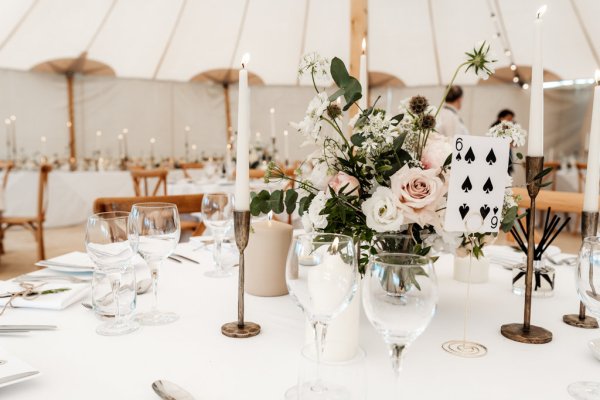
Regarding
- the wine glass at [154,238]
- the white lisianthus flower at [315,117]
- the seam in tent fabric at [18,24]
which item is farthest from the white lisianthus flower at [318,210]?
the seam in tent fabric at [18,24]

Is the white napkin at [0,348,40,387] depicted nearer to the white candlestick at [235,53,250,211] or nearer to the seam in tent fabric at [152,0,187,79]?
the white candlestick at [235,53,250,211]

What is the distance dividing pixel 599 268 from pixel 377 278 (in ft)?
1.25

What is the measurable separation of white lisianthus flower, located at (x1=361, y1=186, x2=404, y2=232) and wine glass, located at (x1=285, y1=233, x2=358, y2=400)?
14 centimetres

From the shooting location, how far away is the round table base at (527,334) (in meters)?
0.87

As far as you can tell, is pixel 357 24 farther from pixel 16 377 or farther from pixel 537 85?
pixel 16 377

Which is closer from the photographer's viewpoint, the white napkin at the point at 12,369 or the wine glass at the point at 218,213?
the white napkin at the point at 12,369

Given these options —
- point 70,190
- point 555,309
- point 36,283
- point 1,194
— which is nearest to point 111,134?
point 70,190

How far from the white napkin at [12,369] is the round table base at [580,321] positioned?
3.09ft

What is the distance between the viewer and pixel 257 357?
0.79 meters

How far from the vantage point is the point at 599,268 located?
0.75m

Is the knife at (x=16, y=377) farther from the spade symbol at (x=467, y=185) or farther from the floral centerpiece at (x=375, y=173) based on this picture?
the spade symbol at (x=467, y=185)

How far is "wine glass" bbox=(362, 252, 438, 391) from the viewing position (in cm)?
60

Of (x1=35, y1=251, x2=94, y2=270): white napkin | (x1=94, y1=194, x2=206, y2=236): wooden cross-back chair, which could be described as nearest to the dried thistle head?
(x1=35, y1=251, x2=94, y2=270): white napkin

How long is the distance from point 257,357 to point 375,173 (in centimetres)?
38
